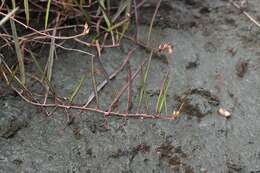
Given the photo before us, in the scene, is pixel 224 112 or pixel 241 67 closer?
pixel 224 112

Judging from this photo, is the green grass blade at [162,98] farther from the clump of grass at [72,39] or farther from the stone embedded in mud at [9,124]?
the stone embedded in mud at [9,124]

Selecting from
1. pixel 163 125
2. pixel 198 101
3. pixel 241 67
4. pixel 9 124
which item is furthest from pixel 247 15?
pixel 9 124

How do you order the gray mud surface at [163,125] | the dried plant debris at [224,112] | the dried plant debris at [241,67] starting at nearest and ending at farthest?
the gray mud surface at [163,125], the dried plant debris at [224,112], the dried plant debris at [241,67]

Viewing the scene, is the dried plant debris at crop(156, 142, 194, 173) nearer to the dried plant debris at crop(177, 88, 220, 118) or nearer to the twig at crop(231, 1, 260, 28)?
the dried plant debris at crop(177, 88, 220, 118)

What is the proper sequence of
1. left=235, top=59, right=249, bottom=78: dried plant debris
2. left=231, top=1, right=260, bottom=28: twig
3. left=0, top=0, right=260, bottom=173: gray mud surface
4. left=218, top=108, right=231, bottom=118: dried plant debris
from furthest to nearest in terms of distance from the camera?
left=231, top=1, right=260, bottom=28: twig < left=235, top=59, right=249, bottom=78: dried plant debris < left=218, top=108, right=231, bottom=118: dried plant debris < left=0, top=0, right=260, bottom=173: gray mud surface

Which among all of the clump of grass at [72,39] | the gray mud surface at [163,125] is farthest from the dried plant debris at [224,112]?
the clump of grass at [72,39]

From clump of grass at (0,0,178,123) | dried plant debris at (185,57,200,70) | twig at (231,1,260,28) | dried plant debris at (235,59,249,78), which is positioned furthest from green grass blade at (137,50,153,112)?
twig at (231,1,260,28)

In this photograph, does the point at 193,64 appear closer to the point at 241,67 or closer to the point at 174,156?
the point at 241,67

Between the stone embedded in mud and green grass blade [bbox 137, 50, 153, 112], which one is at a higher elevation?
green grass blade [bbox 137, 50, 153, 112]
